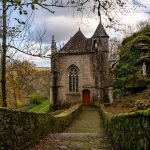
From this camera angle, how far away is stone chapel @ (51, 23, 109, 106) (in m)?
50.6

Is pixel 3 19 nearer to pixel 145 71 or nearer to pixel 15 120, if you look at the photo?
pixel 15 120

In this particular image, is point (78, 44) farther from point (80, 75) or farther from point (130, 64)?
point (130, 64)

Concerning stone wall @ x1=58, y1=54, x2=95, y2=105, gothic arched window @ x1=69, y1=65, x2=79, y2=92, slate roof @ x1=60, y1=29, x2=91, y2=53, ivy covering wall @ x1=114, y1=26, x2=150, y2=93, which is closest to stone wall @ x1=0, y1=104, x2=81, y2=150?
ivy covering wall @ x1=114, y1=26, x2=150, y2=93

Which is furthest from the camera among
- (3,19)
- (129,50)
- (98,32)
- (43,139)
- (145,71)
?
(98,32)

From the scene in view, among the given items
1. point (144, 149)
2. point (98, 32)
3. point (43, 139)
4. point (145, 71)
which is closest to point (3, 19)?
point (43, 139)

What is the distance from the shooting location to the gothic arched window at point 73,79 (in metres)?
51.8

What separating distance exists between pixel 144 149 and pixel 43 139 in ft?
27.3

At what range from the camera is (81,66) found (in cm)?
5175

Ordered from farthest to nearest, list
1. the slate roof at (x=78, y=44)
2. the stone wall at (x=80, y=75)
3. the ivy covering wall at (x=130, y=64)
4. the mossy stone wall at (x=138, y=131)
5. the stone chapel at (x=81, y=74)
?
the slate roof at (x=78, y=44) < the stone wall at (x=80, y=75) < the stone chapel at (x=81, y=74) < the ivy covering wall at (x=130, y=64) < the mossy stone wall at (x=138, y=131)

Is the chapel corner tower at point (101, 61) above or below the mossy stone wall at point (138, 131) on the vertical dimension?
above

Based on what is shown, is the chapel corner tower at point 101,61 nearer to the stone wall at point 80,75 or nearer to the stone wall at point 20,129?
the stone wall at point 80,75

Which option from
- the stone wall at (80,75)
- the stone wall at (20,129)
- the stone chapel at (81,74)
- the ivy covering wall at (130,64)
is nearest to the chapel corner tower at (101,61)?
the stone chapel at (81,74)

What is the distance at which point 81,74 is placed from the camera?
51750 mm

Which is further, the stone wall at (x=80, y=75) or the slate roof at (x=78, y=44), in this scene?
the slate roof at (x=78, y=44)
